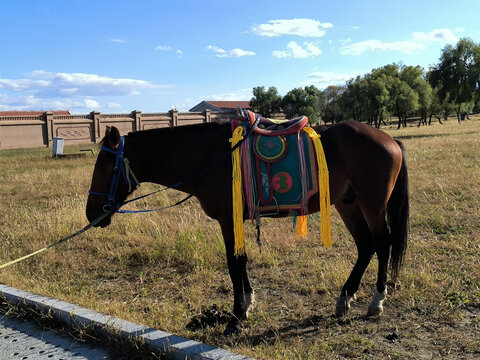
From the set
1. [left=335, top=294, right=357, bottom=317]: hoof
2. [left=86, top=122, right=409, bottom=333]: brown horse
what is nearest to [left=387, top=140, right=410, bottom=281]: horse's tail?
[left=86, top=122, right=409, bottom=333]: brown horse

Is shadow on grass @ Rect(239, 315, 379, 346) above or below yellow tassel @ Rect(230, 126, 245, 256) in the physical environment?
below

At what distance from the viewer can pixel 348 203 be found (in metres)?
4.02

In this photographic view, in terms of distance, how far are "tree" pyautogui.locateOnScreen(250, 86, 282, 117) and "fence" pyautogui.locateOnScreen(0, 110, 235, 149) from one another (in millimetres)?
25664

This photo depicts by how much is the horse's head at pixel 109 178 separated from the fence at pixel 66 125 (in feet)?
111

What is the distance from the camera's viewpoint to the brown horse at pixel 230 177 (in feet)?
11.8

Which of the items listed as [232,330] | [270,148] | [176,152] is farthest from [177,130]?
[232,330]

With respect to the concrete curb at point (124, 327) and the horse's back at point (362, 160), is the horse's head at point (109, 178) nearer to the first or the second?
the concrete curb at point (124, 327)

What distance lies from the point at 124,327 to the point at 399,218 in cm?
285

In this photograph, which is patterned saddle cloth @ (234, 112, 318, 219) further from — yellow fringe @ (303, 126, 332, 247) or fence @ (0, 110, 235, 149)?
fence @ (0, 110, 235, 149)

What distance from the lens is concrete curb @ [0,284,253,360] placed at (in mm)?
2924

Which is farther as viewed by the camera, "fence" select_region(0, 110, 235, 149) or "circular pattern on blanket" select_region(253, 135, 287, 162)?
"fence" select_region(0, 110, 235, 149)

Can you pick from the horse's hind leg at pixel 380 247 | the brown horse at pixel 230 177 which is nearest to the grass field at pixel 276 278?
the horse's hind leg at pixel 380 247

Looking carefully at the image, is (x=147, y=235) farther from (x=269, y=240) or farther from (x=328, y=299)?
(x=328, y=299)

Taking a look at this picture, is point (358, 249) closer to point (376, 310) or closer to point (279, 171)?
point (376, 310)
